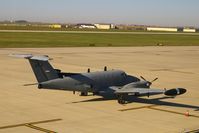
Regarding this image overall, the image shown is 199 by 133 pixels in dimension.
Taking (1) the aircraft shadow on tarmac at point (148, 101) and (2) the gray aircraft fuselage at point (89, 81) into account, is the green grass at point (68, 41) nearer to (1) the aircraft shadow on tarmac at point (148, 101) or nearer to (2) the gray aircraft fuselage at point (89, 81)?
(1) the aircraft shadow on tarmac at point (148, 101)

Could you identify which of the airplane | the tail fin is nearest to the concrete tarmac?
the airplane

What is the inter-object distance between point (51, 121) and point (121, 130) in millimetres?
4284

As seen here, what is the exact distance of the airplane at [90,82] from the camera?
83.5 feet

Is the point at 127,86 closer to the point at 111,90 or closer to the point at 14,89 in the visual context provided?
the point at 111,90

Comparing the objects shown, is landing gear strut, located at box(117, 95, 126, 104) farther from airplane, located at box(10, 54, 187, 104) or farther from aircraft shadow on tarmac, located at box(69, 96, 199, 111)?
aircraft shadow on tarmac, located at box(69, 96, 199, 111)

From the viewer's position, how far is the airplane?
2544 centimetres

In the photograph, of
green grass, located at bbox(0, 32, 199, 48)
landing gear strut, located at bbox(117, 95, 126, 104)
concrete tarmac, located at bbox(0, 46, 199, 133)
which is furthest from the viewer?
green grass, located at bbox(0, 32, 199, 48)

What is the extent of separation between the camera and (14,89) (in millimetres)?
32719

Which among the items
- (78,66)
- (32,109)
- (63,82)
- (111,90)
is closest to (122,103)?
(111,90)

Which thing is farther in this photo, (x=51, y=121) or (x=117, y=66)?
(x=117, y=66)

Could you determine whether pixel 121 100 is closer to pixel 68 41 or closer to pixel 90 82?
pixel 90 82

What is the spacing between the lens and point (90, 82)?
27.6 m

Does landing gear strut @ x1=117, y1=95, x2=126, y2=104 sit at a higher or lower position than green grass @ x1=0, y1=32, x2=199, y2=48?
higher

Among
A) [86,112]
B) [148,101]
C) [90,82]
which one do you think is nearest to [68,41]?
[148,101]
